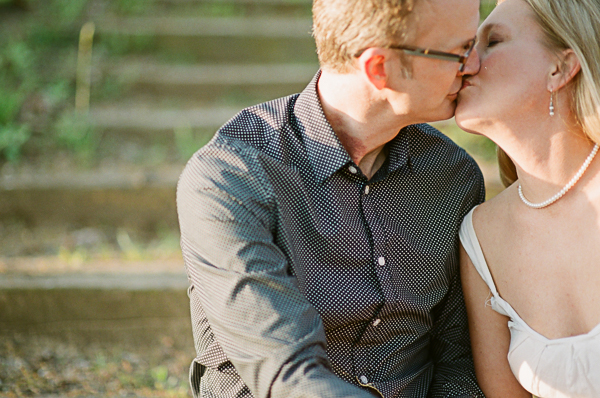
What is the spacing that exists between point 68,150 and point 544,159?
104 inches

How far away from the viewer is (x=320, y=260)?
1.67 meters

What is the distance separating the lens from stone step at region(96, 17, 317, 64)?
13.6 feet

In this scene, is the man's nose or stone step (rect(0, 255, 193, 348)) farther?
stone step (rect(0, 255, 193, 348))

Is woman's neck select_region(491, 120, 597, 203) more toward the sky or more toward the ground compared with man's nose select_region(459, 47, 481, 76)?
more toward the ground

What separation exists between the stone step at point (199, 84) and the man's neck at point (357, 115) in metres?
2.13

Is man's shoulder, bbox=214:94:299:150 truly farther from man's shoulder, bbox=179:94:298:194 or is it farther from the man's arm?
the man's arm

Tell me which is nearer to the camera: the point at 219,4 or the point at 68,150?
the point at 68,150

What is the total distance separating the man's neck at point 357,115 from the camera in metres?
1.74

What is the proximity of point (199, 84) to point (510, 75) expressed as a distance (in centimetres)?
263

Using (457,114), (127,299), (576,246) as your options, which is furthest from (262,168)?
(127,299)

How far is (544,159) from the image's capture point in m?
1.72

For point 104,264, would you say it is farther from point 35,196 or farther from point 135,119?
point 135,119

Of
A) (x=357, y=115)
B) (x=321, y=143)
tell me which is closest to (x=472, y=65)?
(x=357, y=115)

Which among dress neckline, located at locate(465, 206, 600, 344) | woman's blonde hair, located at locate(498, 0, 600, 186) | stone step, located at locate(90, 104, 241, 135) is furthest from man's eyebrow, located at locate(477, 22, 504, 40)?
stone step, located at locate(90, 104, 241, 135)
